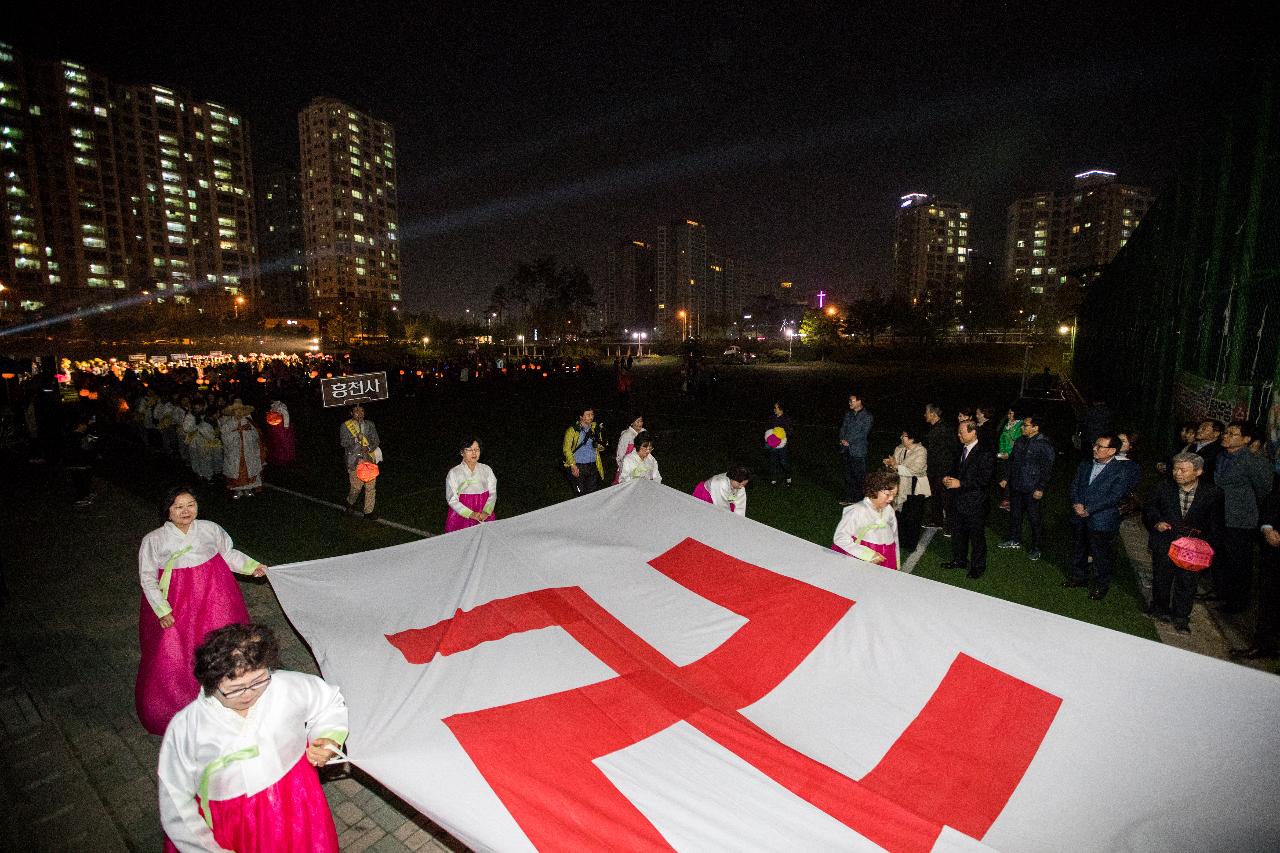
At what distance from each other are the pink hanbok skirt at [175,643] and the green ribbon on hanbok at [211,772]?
1.91 m

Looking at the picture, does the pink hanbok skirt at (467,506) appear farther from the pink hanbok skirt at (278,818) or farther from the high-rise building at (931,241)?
the high-rise building at (931,241)

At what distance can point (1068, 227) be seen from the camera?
141 metres

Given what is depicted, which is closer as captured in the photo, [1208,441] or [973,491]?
[973,491]

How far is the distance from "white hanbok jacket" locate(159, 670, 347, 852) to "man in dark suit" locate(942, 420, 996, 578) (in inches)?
259

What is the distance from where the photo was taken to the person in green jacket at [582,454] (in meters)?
9.28

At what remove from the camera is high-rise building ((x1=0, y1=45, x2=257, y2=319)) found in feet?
303

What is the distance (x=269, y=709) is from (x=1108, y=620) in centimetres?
718

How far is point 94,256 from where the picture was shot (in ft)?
331

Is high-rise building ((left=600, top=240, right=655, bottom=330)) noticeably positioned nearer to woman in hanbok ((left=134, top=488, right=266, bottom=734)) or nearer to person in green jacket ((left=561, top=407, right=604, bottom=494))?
person in green jacket ((left=561, top=407, right=604, bottom=494))

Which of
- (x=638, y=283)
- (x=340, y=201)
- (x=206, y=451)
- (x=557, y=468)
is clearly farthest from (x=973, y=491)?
(x=638, y=283)

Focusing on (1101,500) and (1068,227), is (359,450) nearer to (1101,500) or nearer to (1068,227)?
(1101,500)

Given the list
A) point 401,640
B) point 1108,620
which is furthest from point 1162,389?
point 401,640

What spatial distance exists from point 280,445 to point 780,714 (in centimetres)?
1287

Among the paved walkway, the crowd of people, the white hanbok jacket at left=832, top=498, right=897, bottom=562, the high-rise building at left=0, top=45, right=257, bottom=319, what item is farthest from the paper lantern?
the high-rise building at left=0, top=45, right=257, bottom=319
